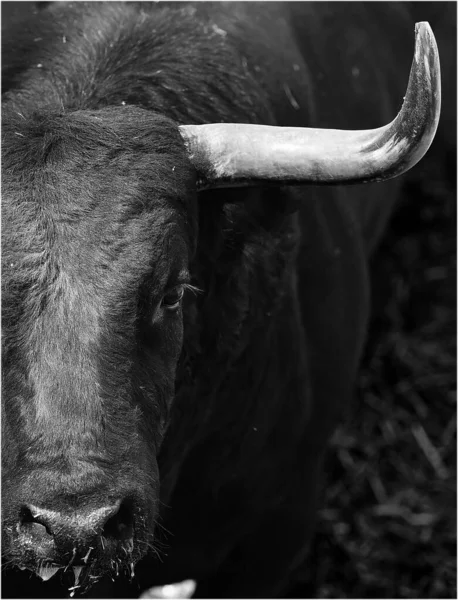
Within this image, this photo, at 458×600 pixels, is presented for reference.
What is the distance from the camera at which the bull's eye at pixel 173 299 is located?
3.05 m

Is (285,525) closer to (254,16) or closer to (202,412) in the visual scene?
(202,412)

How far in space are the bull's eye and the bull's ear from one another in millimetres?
363

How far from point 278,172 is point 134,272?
1.92 feet

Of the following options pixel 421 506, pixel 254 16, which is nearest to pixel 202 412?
pixel 254 16

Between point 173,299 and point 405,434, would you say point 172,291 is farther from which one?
point 405,434

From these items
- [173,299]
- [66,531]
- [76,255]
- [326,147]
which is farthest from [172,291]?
[66,531]

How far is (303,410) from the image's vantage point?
4582 mm

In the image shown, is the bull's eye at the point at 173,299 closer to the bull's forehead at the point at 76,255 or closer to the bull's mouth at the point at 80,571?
the bull's forehead at the point at 76,255

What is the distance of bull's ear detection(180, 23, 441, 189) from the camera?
2807 mm

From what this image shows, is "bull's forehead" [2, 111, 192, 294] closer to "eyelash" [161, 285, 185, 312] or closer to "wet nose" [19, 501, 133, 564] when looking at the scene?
"eyelash" [161, 285, 185, 312]

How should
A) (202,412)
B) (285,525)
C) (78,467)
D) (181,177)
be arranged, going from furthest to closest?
(285,525)
(202,412)
(181,177)
(78,467)

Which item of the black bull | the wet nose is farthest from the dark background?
the wet nose

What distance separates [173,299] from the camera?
307 centimetres

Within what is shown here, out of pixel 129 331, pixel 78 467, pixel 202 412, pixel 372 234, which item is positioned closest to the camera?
pixel 78 467
